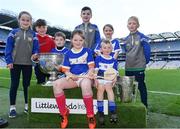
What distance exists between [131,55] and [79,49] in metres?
1.34

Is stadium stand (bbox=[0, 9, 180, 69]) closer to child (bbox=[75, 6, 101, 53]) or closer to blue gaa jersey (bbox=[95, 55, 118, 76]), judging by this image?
child (bbox=[75, 6, 101, 53])

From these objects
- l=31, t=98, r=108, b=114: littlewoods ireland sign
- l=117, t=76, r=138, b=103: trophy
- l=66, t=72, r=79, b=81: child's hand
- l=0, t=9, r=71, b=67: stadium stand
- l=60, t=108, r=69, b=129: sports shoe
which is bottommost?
l=60, t=108, r=69, b=129: sports shoe

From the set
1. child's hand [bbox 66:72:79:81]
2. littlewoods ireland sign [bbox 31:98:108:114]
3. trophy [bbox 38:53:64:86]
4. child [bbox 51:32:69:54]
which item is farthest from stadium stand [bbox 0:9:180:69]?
child's hand [bbox 66:72:79:81]

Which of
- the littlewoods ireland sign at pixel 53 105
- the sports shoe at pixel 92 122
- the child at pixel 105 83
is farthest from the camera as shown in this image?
the littlewoods ireland sign at pixel 53 105

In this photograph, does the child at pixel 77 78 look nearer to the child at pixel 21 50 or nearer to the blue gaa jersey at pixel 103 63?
the blue gaa jersey at pixel 103 63

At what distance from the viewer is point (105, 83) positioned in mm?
3971

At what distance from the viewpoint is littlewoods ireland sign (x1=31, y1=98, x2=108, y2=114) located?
408cm

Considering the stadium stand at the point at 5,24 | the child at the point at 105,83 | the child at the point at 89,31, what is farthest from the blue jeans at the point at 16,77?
the stadium stand at the point at 5,24

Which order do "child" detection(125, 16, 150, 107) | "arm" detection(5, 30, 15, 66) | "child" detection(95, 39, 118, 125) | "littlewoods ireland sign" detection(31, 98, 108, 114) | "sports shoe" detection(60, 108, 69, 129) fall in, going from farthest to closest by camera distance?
"child" detection(125, 16, 150, 107), "arm" detection(5, 30, 15, 66), "littlewoods ireland sign" detection(31, 98, 108, 114), "child" detection(95, 39, 118, 125), "sports shoe" detection(60, 108, 69, 129)

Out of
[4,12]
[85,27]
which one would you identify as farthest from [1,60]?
[85,27]

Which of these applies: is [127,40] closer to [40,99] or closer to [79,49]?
[79,49]

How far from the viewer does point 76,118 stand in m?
4.09

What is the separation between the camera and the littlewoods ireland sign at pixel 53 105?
161 inches

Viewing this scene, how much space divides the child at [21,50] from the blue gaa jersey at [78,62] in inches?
35.3
